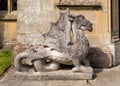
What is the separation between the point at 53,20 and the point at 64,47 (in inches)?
40.6

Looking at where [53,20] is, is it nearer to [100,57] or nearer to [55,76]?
[100,57]

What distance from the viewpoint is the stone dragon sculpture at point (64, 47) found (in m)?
6.01

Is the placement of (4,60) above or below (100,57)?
below

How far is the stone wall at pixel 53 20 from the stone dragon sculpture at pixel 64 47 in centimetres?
74

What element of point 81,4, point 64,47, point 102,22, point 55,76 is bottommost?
point 55,76

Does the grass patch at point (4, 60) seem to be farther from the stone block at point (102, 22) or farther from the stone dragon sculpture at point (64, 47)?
the stone block at point (102, 22)

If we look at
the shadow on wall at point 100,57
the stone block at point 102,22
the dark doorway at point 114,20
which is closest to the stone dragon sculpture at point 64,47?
the shadow on wall at point 100,57

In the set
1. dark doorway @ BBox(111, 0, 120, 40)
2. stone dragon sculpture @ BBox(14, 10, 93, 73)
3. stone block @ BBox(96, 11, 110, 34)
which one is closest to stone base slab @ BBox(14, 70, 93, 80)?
stone dragon sculpture @ BBox(14, 10, 93, 73)

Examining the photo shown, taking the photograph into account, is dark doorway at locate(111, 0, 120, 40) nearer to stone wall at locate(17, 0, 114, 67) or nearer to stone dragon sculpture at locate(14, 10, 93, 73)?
stone wall at locate(17, 0, 114, 67)

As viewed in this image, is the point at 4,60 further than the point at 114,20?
Yes

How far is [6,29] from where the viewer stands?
9.38 m

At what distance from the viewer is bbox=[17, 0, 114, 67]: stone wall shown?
6.82m

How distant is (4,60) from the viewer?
765 centimetres

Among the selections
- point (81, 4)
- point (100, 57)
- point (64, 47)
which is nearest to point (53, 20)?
point (81, 4)
